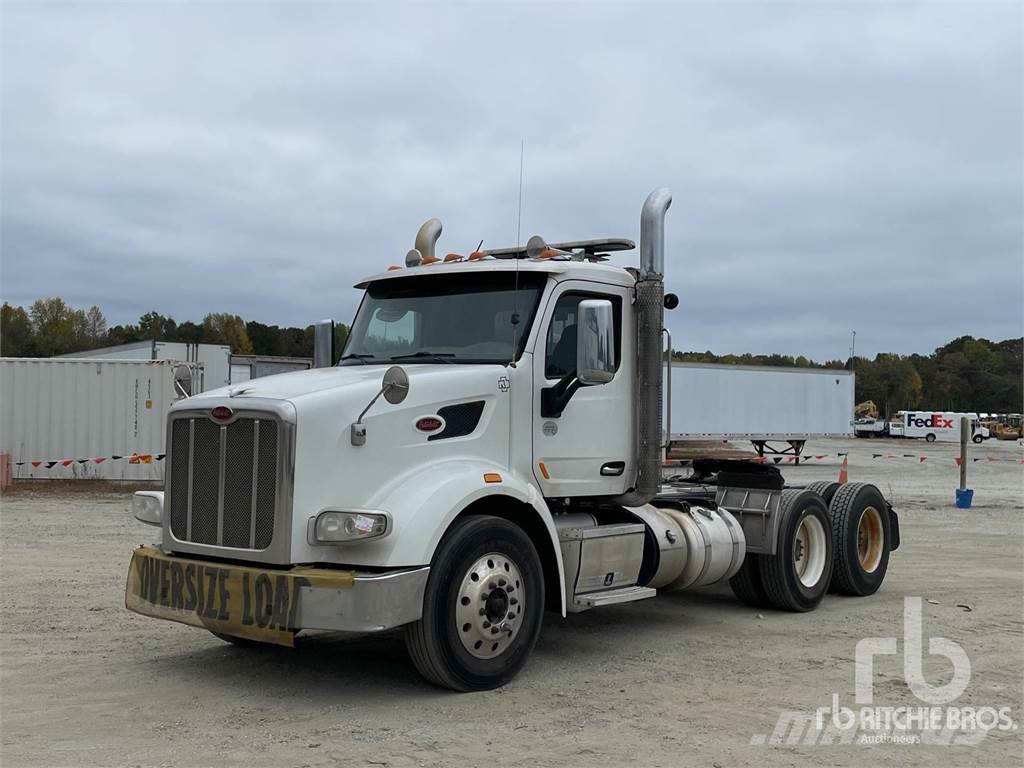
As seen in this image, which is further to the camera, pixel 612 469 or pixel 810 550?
pixel 810 550

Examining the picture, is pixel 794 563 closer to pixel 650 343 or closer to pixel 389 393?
pixel 650 343

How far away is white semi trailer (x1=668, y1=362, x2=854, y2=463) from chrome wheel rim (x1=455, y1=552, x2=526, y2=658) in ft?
84.0

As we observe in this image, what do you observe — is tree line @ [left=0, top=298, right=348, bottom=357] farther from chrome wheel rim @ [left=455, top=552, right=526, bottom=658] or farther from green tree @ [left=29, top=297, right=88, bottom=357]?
chrome wheel rim @ [left=455, top=552, right=526, bottom=658]

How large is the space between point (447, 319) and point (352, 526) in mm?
2103

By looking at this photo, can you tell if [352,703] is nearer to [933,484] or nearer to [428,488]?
[428,488]

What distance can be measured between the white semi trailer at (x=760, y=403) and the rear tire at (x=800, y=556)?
21.9 meters

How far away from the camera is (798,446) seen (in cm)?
3719

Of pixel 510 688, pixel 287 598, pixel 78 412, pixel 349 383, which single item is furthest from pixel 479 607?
pixel 78 412

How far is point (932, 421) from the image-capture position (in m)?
69.4

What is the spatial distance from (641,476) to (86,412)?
17561mm

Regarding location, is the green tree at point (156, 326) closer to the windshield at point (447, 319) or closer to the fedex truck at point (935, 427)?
the fedex truck at point (935, 427)

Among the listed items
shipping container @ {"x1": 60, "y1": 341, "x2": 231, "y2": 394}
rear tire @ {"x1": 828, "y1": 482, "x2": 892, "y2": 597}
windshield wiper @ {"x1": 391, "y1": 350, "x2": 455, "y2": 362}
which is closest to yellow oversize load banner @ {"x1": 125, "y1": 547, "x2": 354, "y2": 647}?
windshield wiper @ {"x1": 391, "y1": 350, "x2": 455, "y2": 362}

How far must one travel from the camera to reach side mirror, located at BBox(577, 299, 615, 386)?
688cm

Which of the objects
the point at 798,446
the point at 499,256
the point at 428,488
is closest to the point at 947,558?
the point at 499,256
